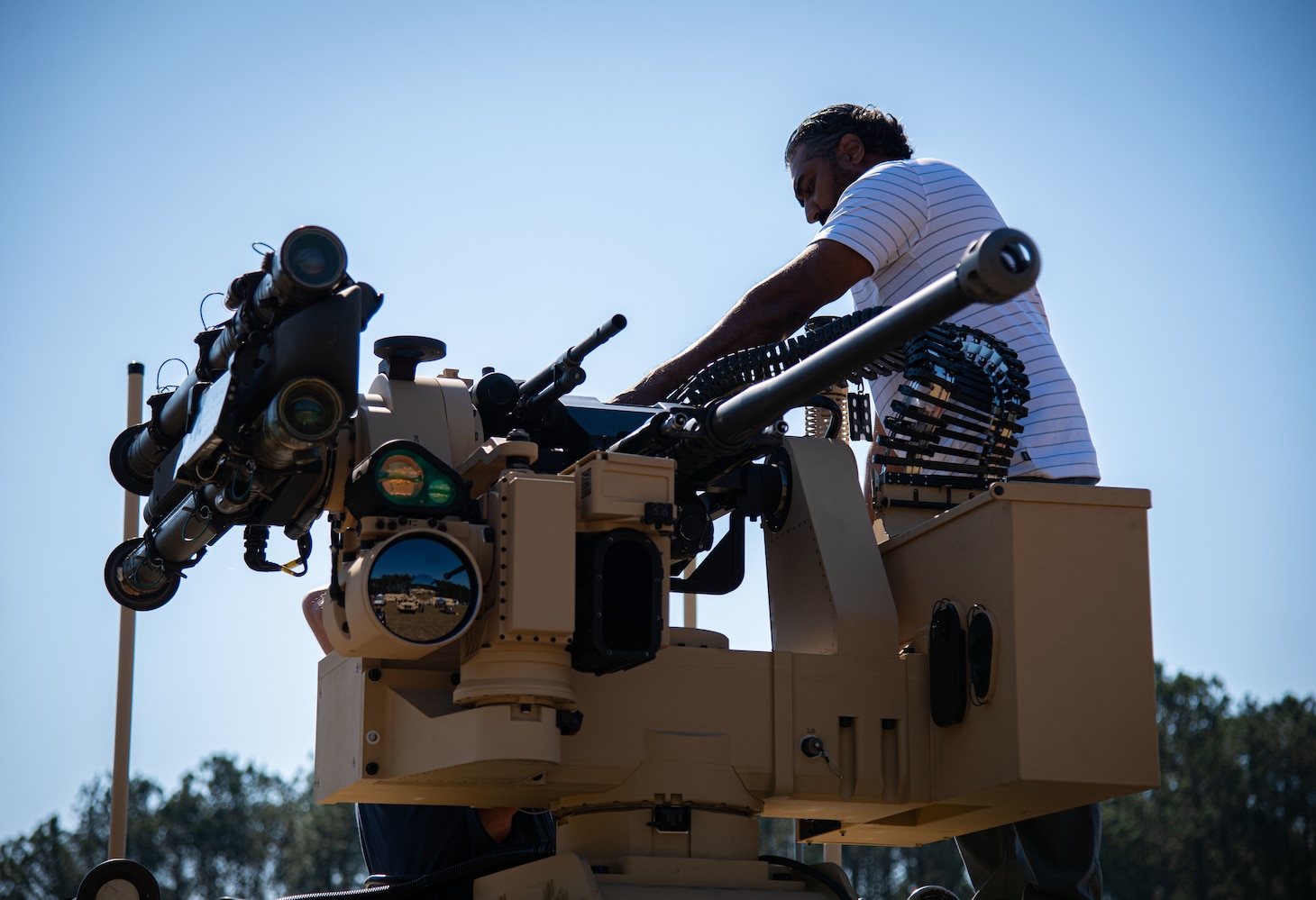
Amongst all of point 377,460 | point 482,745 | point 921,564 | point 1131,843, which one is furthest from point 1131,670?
point 1131,843

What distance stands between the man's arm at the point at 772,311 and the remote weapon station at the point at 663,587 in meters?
0.26

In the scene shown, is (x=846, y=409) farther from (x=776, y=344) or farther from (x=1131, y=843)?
(x=1131, y=843)

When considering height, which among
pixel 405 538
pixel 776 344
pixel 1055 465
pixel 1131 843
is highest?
pixel 776 344

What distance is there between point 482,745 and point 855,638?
1480mm

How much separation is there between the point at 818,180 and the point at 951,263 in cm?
109

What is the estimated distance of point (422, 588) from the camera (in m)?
5.39

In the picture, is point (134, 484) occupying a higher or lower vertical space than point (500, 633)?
higher

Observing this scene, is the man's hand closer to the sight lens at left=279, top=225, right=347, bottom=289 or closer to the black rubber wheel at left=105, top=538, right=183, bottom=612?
the black rubber wheel at left=105, top=538, right=183, bottom=612

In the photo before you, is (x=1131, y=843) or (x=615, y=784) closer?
(x=615, y=784)

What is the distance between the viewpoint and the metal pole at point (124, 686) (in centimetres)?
892

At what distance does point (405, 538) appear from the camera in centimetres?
541

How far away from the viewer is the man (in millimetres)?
6988

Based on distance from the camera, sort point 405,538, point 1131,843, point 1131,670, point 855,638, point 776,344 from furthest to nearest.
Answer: point 1131,843 < point 776,344 < point 855,638 < point 1131,670 < point 405,538

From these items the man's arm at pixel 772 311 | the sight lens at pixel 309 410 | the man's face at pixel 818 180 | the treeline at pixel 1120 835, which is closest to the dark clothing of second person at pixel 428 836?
the man's arm at pixel 772 311
